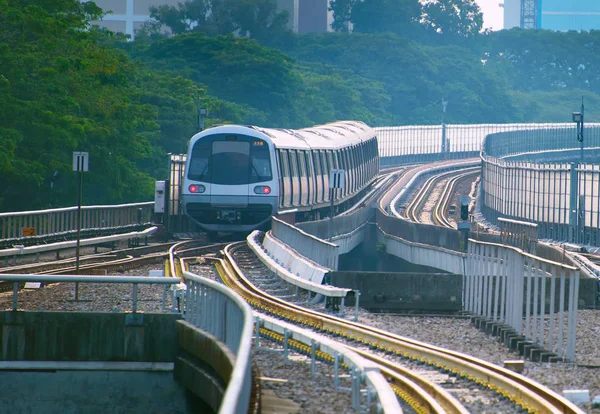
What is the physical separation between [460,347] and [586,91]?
138946mm

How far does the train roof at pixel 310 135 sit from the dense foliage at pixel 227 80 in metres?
7.45

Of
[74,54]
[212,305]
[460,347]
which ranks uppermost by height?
[74,54]

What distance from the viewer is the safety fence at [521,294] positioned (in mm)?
17375

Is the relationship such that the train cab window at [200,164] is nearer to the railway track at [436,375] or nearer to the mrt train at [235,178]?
the mrt train at [235,178]

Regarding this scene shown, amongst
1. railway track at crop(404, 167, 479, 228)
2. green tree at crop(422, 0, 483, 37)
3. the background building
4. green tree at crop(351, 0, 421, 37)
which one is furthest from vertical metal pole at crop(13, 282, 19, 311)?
green tree at crop(422, 0, 483, 37)

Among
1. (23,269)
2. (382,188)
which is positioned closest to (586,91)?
(382,188)

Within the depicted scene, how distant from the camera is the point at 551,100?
147m

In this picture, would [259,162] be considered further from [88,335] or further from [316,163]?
[88,335]

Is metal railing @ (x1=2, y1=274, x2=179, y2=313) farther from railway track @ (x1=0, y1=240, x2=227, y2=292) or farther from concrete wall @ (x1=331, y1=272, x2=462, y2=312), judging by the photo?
concrete wall @ (x1=331, y1=272, x2=462, y2=312)

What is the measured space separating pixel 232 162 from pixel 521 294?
48.8 ft

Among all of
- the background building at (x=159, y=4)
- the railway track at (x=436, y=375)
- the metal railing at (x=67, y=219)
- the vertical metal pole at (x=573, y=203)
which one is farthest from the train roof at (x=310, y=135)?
the background building at (x=159, y=4)

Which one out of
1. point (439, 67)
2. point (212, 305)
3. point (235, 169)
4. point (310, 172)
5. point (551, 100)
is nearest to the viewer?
point (212, 305)

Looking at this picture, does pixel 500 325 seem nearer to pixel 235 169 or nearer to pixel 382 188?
pixel 235 169

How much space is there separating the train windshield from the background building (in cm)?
8782
